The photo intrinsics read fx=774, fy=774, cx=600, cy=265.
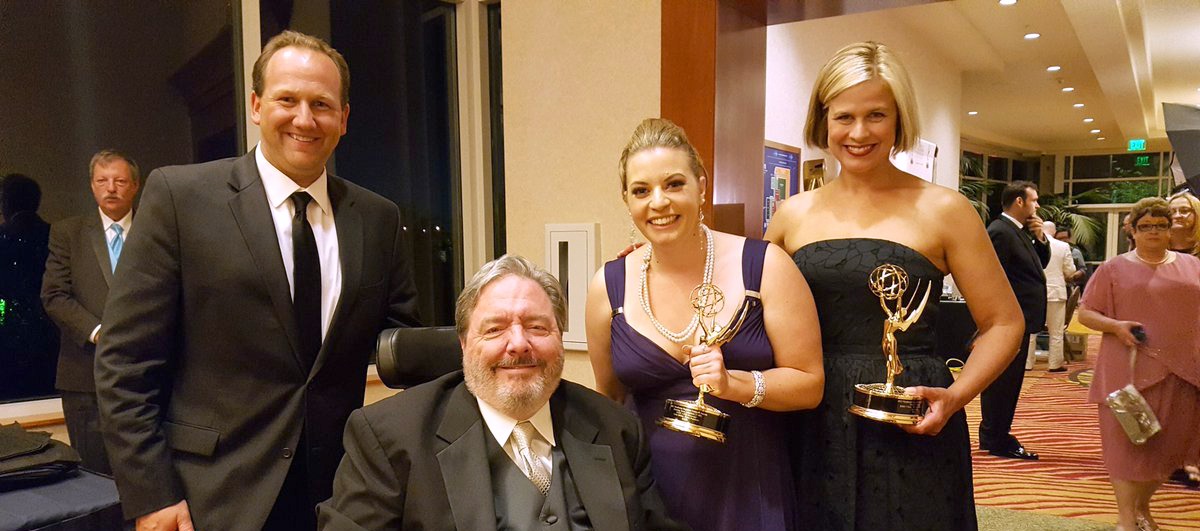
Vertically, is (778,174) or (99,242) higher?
(778,174)

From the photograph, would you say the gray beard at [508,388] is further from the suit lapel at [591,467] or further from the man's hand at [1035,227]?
the man's hand at [1035,227]

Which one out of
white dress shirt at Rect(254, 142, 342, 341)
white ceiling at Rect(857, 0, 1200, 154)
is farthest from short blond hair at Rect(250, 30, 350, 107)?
white ceiling at Rect(857, 0, 1200, 154)

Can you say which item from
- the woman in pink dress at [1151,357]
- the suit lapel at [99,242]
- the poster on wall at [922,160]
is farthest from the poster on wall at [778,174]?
the suit lapel at [99,242]

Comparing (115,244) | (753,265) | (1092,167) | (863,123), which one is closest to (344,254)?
(753,265)

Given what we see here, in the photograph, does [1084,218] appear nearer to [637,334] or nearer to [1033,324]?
[1033,324]

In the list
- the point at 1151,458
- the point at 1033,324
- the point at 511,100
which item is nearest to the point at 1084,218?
the point at 1033,324

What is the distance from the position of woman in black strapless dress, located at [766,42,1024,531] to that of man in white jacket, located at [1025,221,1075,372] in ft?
24.9

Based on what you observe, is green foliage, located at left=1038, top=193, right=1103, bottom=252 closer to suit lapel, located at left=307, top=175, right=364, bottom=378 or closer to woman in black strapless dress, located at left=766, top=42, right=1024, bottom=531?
woman in black strapless dress, located at left=766, top=42, right=1024, bottom=531

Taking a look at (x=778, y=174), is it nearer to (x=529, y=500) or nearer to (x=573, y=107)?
(x=573, y=107)

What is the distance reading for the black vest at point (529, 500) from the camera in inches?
63.4

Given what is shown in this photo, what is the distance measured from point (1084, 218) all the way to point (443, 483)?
1608 cm

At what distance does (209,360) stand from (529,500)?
806mm

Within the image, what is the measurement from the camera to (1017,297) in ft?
17.1

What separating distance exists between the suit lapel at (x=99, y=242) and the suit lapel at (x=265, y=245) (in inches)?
60.1
